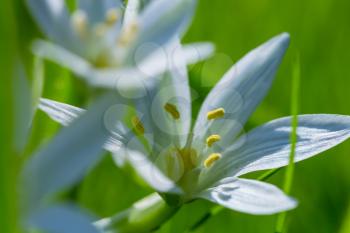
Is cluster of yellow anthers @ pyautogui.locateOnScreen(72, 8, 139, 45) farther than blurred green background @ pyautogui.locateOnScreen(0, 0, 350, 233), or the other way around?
blurred green background @ pyautogui.locateOnScreen(0, 0, 350, 233)

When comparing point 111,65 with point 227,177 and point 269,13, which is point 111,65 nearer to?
point 227,177

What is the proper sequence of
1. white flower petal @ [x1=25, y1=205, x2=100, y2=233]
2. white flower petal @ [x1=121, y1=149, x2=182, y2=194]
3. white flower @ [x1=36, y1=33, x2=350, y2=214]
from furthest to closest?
1. white flower @ [x1=36, y1=33, x2=350, y2=214]
2. white flower petal @ [x1=121, y1=149, x2=182, y2=194]
3. white flower petal @ [x1=25, y1=205, x2=100, y2=233]

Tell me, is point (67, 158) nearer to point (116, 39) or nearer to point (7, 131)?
point (7, 131)

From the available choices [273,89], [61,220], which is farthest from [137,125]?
[273,89]

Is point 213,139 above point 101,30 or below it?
below

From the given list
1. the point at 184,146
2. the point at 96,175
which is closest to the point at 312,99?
the point at 96,175

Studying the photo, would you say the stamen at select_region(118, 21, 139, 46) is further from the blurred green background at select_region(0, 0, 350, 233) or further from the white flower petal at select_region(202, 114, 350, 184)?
the white flower petal at select_region(202, 114, 350, 184)

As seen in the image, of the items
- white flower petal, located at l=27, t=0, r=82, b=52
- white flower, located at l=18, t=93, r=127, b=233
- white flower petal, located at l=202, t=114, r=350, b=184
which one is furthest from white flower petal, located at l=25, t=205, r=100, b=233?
white flower petal, located at l=202, t=114, r=350, b=184
